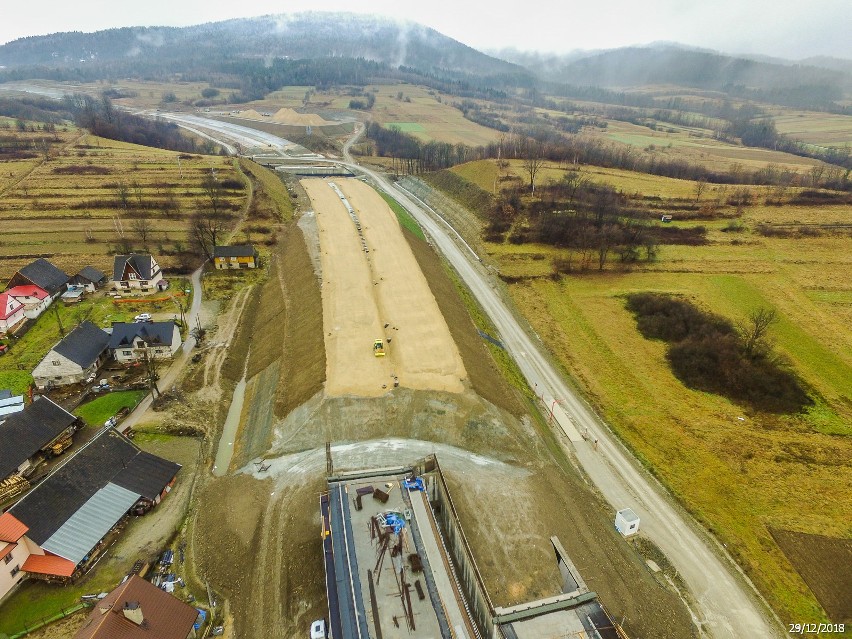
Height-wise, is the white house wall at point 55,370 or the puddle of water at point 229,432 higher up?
the white house wall at point 55,370

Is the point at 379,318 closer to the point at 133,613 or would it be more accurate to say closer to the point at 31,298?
the point at 133,613

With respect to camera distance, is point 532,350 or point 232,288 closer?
point 532,350

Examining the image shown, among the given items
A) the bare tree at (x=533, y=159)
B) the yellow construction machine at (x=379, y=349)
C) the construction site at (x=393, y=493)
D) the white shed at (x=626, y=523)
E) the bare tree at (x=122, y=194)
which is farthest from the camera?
the bare tree at (x=533, y=159)

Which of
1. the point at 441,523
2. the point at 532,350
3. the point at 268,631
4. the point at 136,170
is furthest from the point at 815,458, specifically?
the point at 136,170

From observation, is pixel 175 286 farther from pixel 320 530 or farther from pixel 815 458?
pixel 815 458

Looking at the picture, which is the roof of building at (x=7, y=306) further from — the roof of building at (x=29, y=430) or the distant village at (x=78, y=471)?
the roof of building at (x=29, y=430)

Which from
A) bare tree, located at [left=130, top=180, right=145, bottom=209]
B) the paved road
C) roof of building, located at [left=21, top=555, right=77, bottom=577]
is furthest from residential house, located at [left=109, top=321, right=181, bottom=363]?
bare tree, located at [left=130, top=180, right=145, bottom=209]

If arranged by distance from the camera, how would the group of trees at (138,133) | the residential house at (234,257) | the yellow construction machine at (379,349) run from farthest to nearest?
the group of trees at (138,133)
the residential house at (234,257)
the yellow construction machine at (379,349)

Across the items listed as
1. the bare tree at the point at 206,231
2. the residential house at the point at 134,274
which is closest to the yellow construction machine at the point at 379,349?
the residential house at the point at 134,274
